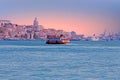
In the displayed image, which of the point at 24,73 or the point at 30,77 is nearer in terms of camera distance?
the point at 30,77

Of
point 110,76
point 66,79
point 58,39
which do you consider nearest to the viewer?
point 66,79

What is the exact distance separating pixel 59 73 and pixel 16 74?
12.0 feet

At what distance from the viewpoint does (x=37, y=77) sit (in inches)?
1236

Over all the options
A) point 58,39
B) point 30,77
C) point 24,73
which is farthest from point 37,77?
point 58,39

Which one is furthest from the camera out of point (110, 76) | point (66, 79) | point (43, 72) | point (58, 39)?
point (58, 39)

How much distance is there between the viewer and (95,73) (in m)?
34.4

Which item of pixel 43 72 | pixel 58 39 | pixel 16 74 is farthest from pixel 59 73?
pixel 58 39

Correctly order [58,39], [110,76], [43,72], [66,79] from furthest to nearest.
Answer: [58,39] → [43,72] → [110,76] → [66,79]

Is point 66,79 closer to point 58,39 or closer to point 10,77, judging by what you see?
point 10,77

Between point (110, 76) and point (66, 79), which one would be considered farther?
point (110, 76)

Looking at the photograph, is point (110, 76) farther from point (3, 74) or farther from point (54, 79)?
point (3, 74)

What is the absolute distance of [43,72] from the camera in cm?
3500

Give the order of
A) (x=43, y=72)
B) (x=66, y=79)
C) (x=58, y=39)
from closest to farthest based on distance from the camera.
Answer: (x=66, y=79), (x=43, y=72), (x=58, y=39)

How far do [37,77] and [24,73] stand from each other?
2.87 m
